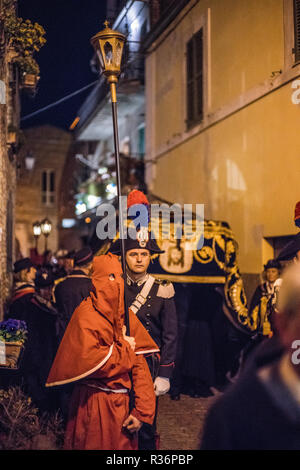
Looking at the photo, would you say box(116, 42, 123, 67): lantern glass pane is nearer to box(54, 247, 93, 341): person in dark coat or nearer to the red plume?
the red plume

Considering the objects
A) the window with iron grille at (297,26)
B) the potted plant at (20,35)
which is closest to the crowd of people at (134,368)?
the potted plant at (20,35)

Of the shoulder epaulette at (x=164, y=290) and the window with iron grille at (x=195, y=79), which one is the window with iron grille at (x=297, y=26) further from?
the shoulder epaulette at (x=164, y=290)

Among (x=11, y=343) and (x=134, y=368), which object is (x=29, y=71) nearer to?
(x=11, y=343)

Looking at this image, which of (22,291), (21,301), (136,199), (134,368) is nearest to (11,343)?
(21,301)

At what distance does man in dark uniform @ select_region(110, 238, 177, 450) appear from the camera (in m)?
4.67

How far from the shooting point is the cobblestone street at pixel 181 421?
6.19m

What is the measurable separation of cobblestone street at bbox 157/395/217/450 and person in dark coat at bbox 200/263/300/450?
11.6ft

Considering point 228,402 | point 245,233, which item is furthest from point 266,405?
point 245,233

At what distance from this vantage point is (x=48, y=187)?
112ft

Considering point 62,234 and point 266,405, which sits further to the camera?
point 62,234

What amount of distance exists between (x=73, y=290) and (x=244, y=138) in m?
5.40

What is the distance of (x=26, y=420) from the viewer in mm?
5020
